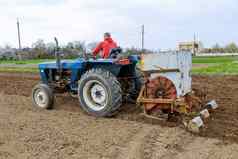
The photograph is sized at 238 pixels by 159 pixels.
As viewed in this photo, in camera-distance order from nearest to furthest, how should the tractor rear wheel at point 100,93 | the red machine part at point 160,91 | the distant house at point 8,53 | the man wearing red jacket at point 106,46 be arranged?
1. the red machine part at point 160,91
2. the tractor rear wheel at point 100,93
3. the man wearing red jacket at point 106,46
4. the distant house at point 8,53

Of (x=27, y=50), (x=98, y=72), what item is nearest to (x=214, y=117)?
(x=98, y=72)

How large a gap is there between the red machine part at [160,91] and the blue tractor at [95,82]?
57 cm

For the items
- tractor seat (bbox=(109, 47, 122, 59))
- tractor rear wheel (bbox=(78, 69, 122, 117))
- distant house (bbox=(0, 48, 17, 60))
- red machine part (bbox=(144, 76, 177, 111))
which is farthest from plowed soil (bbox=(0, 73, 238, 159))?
distant house (bbox=(0, 48, 17, 60))

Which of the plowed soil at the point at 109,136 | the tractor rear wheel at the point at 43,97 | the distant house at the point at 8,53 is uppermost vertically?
the distant house at the point at 8,53

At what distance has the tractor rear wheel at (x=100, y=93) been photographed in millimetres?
5922

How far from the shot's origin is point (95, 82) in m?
6.21

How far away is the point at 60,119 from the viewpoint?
606 centimetres

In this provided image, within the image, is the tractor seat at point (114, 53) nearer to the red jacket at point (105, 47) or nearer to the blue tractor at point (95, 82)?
the blue tractor at point (95, 82)

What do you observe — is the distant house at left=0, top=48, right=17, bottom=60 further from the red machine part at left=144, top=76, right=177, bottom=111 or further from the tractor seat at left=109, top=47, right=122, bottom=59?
the red machine part at left=144, top=76, right=177, bottom=111

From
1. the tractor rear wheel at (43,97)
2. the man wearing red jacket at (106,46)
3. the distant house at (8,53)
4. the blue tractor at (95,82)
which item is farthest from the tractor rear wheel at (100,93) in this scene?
the distant house at (8,53)

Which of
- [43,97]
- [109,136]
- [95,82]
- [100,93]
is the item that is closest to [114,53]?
[95,82]

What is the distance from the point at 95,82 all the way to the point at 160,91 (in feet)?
Result: 4.32

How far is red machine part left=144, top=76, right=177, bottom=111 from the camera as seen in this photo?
5566 mm

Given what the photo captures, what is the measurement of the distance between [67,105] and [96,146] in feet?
10.2
